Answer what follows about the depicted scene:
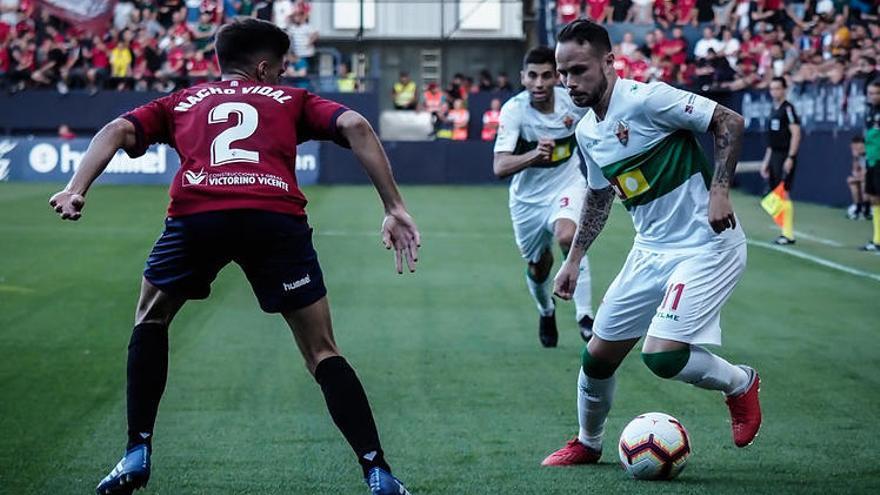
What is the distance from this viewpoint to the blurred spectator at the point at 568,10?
117ft

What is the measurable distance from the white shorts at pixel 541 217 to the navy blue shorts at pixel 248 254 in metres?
5.75

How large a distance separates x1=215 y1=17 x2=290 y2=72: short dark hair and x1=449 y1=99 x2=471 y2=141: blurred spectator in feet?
96.6

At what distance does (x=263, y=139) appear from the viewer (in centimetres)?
592

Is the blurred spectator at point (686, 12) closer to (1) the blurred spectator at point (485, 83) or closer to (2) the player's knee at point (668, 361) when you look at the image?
(1) the blurred spectator at point (485, 83)

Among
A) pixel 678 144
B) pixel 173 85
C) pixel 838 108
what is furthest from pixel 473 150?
pixel 678 144

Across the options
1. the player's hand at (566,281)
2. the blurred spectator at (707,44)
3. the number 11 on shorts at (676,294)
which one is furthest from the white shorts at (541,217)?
the blurred spectator at (707,44)

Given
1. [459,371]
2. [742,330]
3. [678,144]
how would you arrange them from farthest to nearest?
1. [742,330]
2. [459,371]
3. [678,144]

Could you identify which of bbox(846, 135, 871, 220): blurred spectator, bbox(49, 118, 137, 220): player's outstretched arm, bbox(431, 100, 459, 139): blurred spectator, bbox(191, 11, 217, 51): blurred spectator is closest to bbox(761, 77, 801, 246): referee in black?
bbox(846, 135, 871, 220): blurred spectator

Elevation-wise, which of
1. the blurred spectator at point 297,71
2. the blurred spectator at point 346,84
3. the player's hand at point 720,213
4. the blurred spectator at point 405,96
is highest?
the player's hand at point 720,213

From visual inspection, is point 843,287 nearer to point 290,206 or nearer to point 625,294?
point 625,294

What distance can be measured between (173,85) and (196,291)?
97.3 ft

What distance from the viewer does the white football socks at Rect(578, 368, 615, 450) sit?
23.7 ft

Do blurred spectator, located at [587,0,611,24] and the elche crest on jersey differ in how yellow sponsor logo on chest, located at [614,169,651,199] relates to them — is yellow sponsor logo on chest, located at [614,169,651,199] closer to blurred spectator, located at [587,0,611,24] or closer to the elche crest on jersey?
the elche crest on jersey

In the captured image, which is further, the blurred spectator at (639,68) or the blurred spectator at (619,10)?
the blurred spectator at (619,10)
